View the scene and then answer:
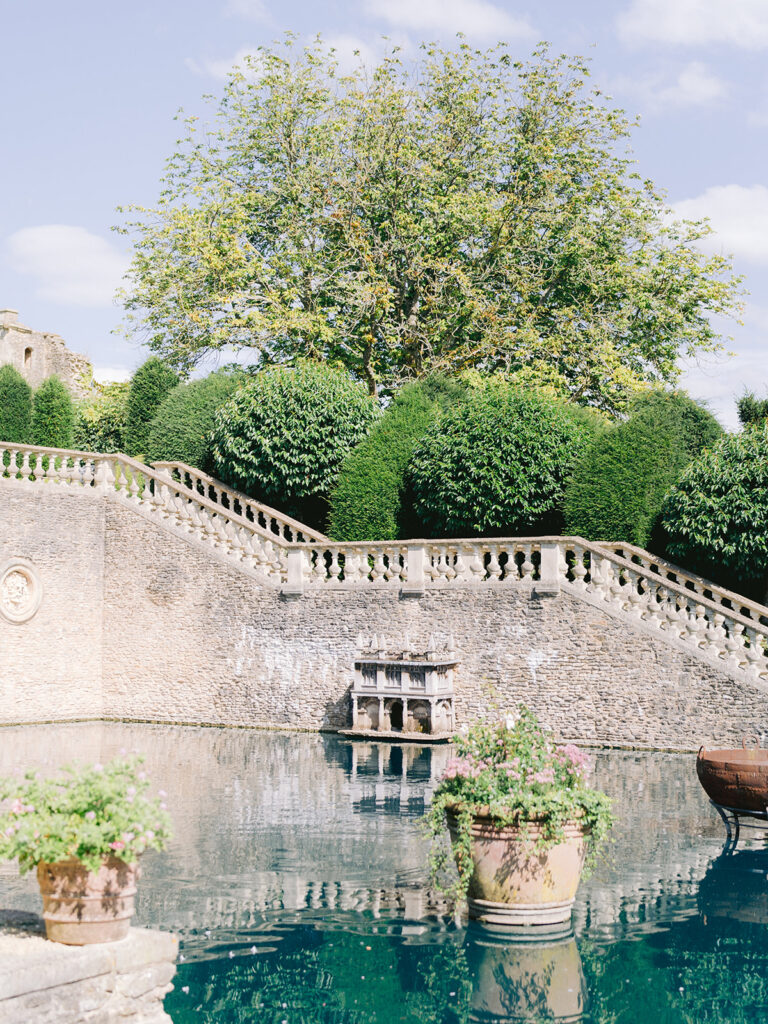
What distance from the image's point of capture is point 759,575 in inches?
803

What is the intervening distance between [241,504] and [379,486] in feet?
10.6

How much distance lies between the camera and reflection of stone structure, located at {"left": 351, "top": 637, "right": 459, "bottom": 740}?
21.3m

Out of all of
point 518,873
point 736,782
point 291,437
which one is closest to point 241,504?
point 291,437

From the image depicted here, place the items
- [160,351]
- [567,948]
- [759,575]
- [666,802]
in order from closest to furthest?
[567,948] → [666,802] → [759,575] → [160,351]

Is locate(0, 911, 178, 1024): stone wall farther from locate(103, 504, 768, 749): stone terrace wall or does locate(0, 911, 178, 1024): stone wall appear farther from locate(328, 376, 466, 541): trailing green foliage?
locate(328, 376, 466, 541): trailing green foliage

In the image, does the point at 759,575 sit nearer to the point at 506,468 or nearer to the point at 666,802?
the point at 506,468

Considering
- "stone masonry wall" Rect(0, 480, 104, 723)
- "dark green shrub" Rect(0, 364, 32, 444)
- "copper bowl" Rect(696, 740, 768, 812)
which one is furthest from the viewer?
"dark green shrub" Rect(0, 364, 32, 444)

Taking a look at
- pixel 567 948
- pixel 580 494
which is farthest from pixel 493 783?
pixel 580 494

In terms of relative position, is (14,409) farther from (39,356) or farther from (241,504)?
(241,504)

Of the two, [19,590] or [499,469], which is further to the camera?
[19,590]

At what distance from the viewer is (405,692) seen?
21562 mm

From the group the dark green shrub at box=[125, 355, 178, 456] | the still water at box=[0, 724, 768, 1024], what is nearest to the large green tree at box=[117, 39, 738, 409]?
the dark green shrub at box=[125, 355, 178, 456]

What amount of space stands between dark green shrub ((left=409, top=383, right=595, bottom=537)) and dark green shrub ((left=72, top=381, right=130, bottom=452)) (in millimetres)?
11277

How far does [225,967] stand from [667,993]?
3.10 metres
